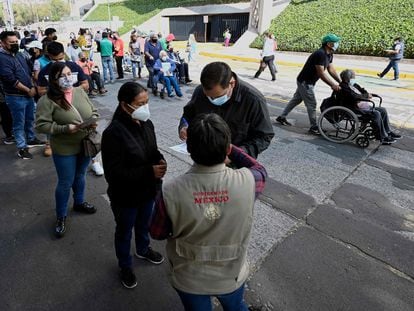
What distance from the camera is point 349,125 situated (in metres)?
5.72

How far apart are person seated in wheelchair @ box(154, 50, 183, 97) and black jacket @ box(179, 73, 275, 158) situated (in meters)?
6.20

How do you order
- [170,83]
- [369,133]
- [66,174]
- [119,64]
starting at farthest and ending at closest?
1. [119,64]
2. [170,83]
3. [369,133]
4. [66,174]

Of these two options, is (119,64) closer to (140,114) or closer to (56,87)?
(56,87)

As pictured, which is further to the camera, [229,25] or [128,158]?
[229,25]

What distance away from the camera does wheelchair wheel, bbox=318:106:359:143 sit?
17.2 feet

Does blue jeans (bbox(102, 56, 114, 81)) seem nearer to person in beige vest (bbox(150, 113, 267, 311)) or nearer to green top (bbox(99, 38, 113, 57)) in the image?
green top (bbox(99, 38, 113, 57))

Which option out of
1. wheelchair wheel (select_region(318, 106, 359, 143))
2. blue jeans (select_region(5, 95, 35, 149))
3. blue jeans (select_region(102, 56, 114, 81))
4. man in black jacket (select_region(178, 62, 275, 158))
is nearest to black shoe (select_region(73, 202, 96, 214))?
man in black jacket (select_region(178, 62, 275, 158))

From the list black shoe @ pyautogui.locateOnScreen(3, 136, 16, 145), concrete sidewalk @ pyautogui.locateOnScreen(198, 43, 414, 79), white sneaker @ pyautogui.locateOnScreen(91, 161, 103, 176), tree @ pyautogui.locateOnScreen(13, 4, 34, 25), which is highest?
Answer: tree @ pyautogui.locateOnScreen(13, 4, 34, 25)

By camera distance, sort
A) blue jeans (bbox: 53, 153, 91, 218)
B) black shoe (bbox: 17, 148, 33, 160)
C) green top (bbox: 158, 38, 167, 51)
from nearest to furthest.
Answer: blue jeans (bbox: 53, 153, 91, 218) < black shoe (bbox: 17, 148, 33, 160) < green top (bbox: 158, 38, 167, 51)

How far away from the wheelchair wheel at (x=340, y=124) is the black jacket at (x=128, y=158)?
4.16 m

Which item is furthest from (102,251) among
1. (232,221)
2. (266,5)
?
(266,5)

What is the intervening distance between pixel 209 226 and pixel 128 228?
119 centimetres

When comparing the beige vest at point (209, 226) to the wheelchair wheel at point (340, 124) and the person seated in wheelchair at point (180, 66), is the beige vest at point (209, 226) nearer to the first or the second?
the wheelchair wheel at point (340, 124)

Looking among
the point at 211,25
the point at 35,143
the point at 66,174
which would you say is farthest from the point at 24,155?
the point at 211,25
